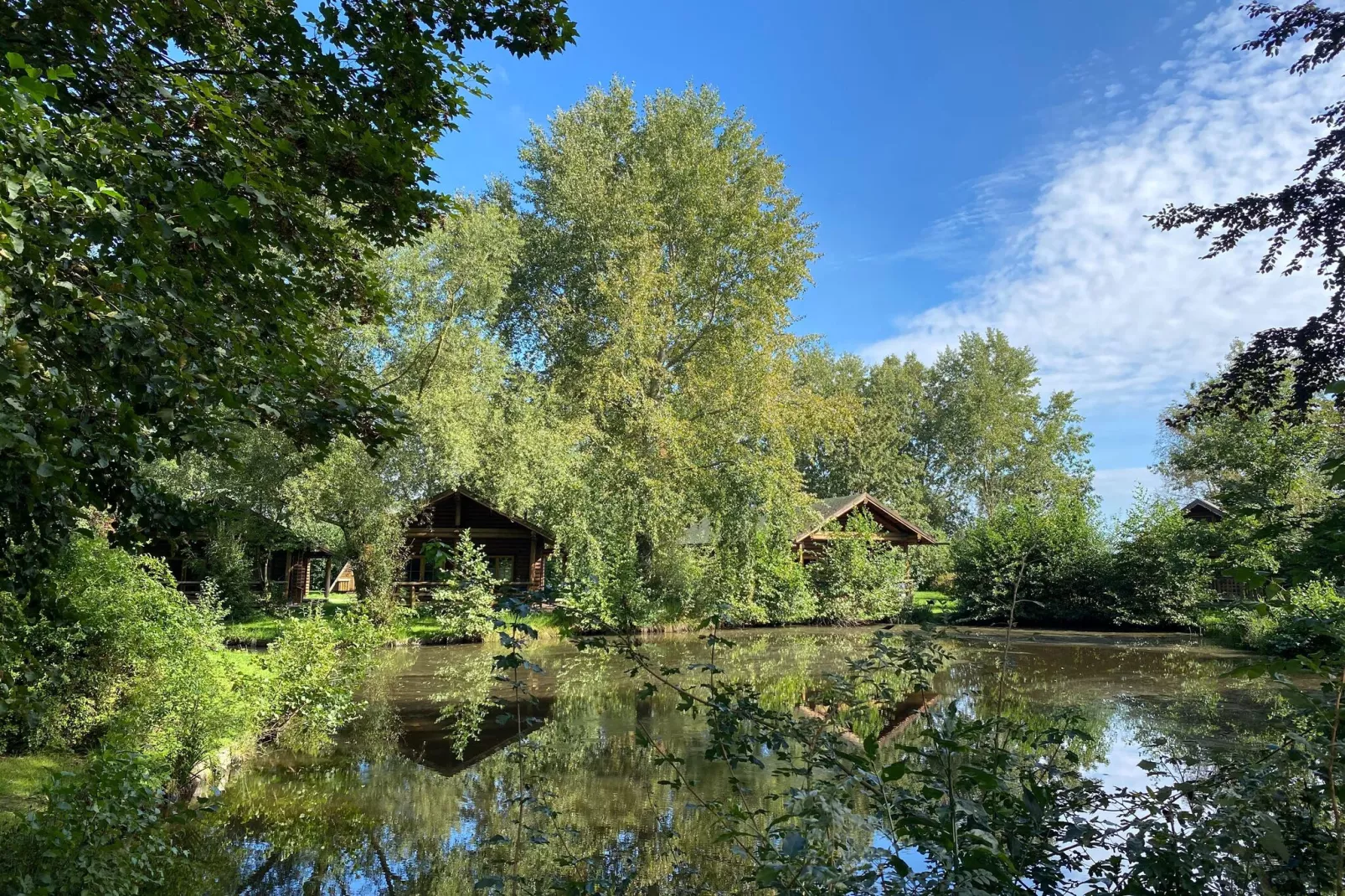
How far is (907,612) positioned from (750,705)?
25.7 meters

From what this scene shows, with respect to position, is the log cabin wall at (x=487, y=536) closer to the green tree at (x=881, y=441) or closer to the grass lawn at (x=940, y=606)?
the grass lawn at (x=940, y=606)

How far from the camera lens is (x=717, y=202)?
24062mm

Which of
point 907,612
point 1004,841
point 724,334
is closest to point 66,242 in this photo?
point 1004,841

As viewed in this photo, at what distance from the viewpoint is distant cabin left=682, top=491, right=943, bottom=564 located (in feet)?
88.9

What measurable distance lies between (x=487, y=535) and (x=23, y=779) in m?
18.7

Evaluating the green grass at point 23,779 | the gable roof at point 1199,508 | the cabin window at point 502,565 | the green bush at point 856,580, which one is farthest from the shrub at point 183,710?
the gable roof at point 1199,508

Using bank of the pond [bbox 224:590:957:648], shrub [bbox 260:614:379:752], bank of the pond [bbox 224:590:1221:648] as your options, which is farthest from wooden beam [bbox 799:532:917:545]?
shrub [bbox 260:614:379:752]

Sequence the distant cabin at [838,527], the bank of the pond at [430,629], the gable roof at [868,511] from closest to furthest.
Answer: the bank of the pond at [430,629] → the distant cabin at [838,527] → the gable roof at [868,511]

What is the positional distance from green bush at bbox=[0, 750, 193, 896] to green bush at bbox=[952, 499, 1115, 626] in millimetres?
23644

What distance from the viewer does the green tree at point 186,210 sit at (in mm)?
2525

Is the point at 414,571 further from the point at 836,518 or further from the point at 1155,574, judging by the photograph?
the point at 1155,574

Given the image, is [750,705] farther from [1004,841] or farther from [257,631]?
[257,631]

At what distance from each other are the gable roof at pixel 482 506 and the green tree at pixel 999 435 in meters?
31.6

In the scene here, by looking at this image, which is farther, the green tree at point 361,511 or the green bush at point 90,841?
the green tree at point 361,511
